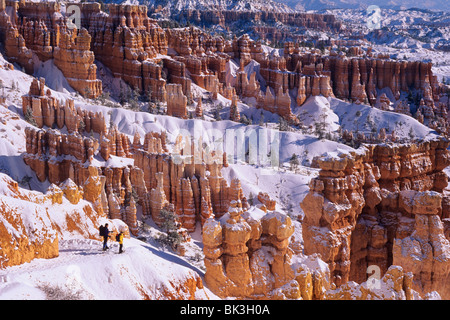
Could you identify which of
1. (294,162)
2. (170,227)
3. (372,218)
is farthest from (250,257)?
(294,162)

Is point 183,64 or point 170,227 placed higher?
point 183,64

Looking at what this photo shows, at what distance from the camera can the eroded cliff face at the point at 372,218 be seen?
20.1 meters

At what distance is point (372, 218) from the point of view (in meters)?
24.2

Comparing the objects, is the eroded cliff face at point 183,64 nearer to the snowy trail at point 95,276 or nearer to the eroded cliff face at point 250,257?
the eroded cliff face at point 250,257

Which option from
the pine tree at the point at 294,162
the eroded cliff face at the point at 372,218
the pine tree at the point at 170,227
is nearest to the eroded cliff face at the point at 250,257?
the eroded cliff face at the point at 372,218

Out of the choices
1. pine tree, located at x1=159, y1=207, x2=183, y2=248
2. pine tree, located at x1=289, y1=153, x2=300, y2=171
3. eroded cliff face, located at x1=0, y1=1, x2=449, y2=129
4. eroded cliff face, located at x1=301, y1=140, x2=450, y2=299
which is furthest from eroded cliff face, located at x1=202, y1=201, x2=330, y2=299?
eroded cliff face, located at x1=0, y1=1, x2=449, y2=129

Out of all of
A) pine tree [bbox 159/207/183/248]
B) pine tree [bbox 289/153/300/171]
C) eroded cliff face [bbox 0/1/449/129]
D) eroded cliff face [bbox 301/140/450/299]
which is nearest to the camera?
eroded cliff face [bbox 301/140/450/299]

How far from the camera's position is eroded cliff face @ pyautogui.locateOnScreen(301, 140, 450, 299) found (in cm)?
2008

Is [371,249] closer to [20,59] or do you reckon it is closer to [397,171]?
[397,171]

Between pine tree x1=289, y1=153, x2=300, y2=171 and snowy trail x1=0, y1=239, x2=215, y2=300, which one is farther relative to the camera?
pine tree x1=289, y1=153, x2=300, y2=171

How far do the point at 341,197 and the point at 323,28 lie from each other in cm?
16827

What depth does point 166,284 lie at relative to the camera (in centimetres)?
1697

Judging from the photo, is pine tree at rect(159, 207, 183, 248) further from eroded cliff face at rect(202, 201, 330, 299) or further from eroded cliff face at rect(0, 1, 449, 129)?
eroded cliff face at rect(0, 1, 449, 129)

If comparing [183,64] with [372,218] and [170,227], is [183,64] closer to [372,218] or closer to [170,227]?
[170,227]
